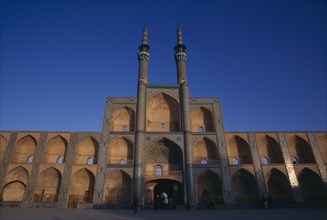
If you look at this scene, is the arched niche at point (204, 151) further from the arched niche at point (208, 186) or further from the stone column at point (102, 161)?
the stone column at point (102, 161)

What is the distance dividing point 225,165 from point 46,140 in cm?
1934

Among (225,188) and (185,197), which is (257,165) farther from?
(185,197)

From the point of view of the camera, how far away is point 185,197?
2067 cm

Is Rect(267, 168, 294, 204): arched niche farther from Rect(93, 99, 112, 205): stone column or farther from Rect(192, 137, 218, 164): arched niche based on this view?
Rect(93, 99, 112, 205): stone column

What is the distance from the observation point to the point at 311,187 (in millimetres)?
23516

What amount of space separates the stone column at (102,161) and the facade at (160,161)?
0.09 meters

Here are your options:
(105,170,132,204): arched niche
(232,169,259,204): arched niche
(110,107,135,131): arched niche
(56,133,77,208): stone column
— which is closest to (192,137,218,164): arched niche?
(232,169,259,204): arched niche

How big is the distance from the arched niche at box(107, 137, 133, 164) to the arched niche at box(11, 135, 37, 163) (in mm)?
8952

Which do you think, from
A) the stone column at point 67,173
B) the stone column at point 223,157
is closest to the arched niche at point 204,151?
the stone column at point 223,157

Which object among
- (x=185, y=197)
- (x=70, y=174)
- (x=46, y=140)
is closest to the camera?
(x=185, y=197)

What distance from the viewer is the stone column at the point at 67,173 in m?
20.7

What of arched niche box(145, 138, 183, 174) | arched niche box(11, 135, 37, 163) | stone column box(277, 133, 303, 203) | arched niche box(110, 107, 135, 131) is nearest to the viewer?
stone column box(277, 133, 303, 203)

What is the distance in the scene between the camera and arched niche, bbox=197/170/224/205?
22.5 metres

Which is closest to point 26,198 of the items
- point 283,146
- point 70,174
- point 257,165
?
point 70,174
